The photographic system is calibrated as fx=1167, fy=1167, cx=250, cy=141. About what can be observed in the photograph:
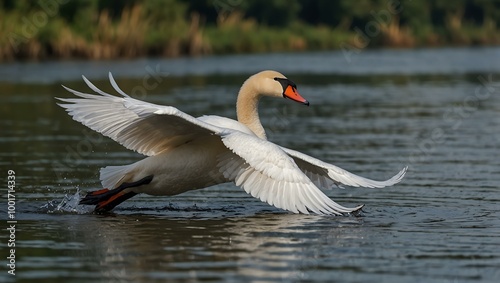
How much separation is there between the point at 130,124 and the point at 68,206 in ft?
3.61

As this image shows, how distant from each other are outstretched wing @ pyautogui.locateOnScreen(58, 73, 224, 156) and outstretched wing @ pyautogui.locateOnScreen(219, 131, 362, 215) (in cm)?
47

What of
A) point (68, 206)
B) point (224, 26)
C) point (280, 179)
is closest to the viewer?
point (280, 179)

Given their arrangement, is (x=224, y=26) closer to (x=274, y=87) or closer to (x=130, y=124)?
(x=274, y=87)

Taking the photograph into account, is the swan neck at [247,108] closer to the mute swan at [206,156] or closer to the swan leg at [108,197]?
the mute swan at [206,156]

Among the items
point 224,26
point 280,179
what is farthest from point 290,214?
point 224,26

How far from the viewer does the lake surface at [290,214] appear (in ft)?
25.1

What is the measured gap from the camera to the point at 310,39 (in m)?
67.9

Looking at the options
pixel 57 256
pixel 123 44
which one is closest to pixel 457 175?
pixel 57 256

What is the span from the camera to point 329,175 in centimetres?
1021

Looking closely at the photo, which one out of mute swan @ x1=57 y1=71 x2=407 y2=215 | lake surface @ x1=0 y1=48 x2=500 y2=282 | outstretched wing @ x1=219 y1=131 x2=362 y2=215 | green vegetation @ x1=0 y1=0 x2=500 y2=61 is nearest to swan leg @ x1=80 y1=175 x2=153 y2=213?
mute swan @ x1=57 y1=71 x2=407 y2=215

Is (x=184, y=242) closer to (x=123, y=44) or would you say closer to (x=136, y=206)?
(x=136, y=206)

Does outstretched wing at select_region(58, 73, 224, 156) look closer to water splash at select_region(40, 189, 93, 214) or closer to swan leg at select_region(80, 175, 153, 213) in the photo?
swan leg at select_region(80, 175, 153, 213)

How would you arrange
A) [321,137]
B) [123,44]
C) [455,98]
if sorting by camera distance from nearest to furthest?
[321,137], [455,98], [123,44]

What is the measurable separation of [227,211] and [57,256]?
8.99 feet
